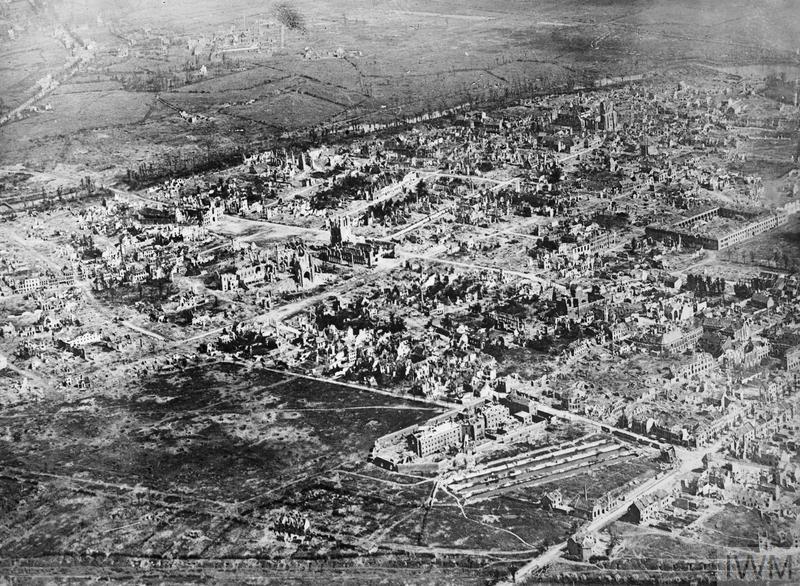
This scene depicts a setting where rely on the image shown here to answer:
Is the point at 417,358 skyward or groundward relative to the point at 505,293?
groundward

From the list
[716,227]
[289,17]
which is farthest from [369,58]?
[716,227]

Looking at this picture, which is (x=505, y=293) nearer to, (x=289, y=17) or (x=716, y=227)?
(x=716, y=227)

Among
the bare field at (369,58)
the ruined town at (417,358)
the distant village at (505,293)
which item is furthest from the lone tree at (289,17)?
the ruined town at (417,358)

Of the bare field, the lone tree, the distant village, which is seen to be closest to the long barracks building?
the distant village

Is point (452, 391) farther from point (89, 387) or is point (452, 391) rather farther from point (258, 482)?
point (89, 387)

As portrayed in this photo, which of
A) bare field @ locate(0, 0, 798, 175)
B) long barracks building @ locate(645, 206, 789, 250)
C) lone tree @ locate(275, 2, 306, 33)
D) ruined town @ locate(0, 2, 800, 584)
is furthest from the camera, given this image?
lone tree @ locate(275, 2, 306, 33)

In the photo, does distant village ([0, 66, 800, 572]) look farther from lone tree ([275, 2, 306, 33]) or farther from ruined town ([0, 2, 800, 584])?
lone tree ([275, 2, 306, 33])
